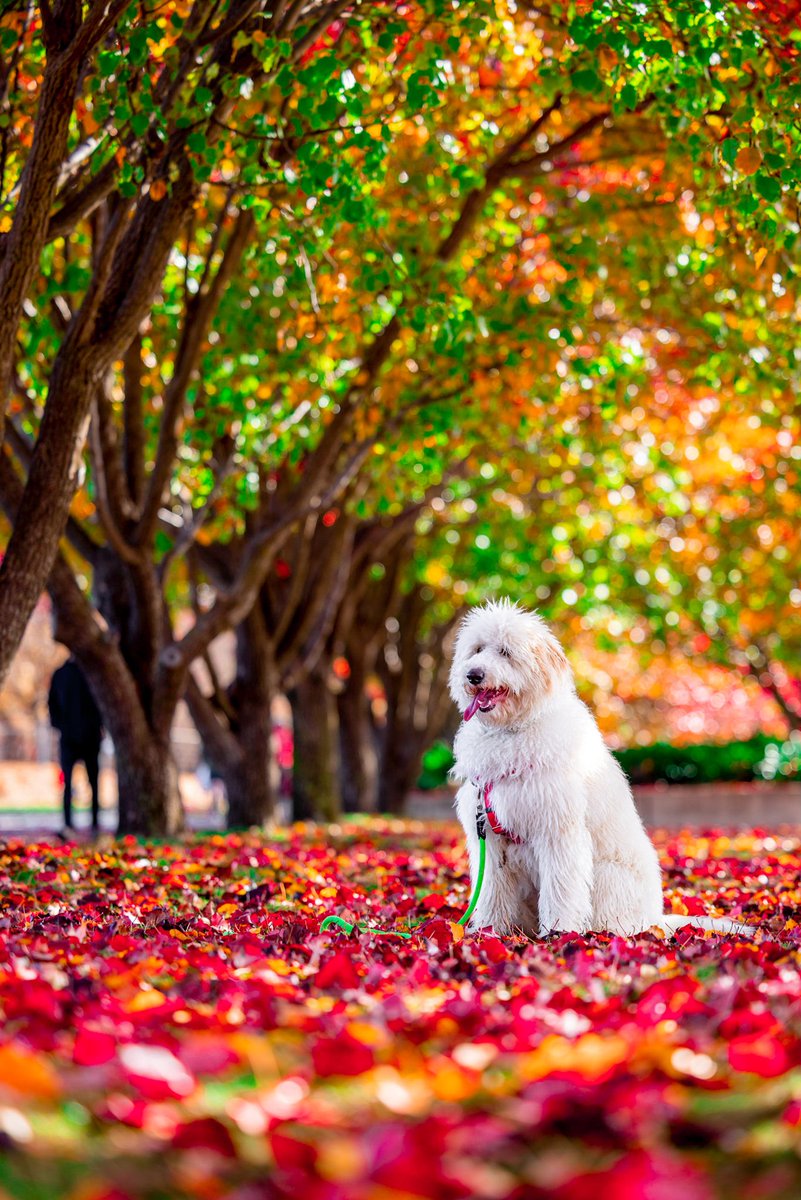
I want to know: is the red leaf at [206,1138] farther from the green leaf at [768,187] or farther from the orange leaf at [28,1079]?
the green leaf at [768,187]

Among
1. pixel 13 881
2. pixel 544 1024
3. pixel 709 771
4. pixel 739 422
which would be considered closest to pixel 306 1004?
pixel 544 1024

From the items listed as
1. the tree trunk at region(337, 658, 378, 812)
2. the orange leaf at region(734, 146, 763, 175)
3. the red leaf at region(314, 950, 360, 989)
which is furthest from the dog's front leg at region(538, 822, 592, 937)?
the tree trunk at region(337, 658, 378, 812)

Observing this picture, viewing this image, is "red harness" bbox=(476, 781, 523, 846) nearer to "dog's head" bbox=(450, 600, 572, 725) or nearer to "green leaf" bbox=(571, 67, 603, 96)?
"dog's head" bbox=(450, 600, 572, 725)

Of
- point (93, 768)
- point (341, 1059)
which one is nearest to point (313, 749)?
point (93, 768)

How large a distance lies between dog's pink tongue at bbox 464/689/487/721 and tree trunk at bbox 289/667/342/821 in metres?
11.1

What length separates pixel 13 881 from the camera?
7258 millimetres

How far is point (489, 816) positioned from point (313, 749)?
1121 centimetres

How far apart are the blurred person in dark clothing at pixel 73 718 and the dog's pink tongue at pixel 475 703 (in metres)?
9.10

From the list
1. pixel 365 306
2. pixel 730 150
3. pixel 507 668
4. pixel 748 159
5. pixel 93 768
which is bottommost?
pixel 93 768

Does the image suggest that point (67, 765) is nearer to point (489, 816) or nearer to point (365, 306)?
point (365, 306)

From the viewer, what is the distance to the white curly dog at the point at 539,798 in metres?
5.38

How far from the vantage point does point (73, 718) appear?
1391cm

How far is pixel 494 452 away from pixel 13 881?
879cm

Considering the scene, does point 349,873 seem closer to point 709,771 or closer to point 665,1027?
point 665,1027
